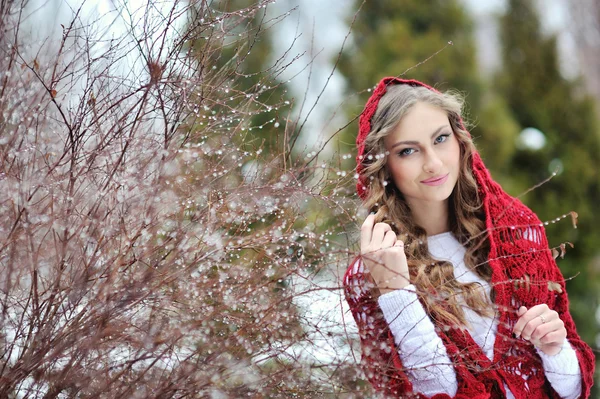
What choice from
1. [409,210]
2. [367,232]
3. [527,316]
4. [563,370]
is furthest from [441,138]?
[563,370]

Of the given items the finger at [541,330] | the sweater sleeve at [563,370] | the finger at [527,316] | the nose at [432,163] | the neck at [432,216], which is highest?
the nose at [432,163]

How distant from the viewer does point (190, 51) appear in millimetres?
1435

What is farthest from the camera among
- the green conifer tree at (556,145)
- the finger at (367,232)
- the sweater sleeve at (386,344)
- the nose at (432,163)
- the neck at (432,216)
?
the green conifer tree at (556,145)

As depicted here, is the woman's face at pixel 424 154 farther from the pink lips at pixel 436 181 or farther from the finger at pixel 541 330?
the finger at pixel 541 330

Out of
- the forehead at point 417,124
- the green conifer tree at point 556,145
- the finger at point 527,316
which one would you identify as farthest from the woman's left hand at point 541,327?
the green conifer tree at point 556,145

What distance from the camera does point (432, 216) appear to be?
1965 mm

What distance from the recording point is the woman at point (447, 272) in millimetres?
1632

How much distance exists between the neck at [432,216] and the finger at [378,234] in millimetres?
301

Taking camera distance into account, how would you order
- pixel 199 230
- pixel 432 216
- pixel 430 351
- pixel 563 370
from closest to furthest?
pixel 199 230
pixel 430 351
pixel 563 370
pixel 432 216

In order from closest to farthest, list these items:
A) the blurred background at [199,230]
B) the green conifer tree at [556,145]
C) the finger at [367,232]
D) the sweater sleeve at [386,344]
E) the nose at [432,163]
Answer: the blurred background at [199,230], the sweater sleeve at [386,344], the finger at [367,232], the nose at [432,163], the green conifer tree at [556,145]

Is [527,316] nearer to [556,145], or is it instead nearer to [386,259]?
[386,259]

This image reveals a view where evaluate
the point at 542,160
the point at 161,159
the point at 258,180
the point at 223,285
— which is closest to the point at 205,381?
the point at 223,285

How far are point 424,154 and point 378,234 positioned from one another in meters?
0.31

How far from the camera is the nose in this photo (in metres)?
1.79
